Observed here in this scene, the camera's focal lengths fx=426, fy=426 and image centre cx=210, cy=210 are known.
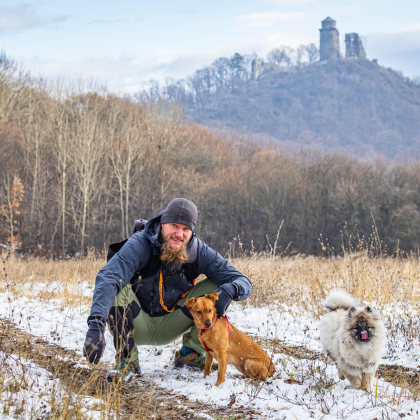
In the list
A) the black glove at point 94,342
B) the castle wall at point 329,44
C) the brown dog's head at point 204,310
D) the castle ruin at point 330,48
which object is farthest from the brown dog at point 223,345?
the castle wall at point 329,44

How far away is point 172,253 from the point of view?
161 inches

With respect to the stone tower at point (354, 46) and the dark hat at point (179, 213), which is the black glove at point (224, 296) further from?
the stone tower at point (354, 46)

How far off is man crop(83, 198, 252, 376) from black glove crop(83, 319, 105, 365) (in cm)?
50

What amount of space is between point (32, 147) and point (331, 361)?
31.7m

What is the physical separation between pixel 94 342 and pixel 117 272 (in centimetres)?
72

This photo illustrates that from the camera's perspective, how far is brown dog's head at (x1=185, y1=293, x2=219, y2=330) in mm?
3717

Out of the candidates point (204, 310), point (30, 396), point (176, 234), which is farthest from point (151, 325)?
point (30, 396)

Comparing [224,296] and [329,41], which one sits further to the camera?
[329,41]

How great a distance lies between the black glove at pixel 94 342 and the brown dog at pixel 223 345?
877 millimetres

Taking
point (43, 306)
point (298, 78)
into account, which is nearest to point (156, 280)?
point (43, 306)

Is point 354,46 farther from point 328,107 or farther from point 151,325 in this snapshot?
point 151,325

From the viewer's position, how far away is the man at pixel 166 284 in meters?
3.88

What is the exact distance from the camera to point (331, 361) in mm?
4516

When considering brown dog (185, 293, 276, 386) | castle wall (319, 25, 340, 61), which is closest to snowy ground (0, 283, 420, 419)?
brown dog (185, 293, 276, 386)
